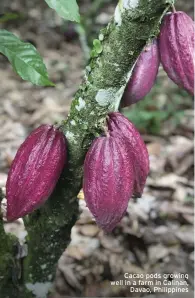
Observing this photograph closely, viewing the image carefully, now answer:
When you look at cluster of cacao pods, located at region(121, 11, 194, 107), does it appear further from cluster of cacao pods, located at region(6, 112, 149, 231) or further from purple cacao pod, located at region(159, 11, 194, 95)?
cluster of cacao pods, located at region(6, 112, 149, 231)

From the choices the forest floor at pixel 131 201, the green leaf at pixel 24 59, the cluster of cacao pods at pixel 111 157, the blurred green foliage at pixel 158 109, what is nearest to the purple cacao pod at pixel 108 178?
the cluster of cacao pods at pixel 111 157

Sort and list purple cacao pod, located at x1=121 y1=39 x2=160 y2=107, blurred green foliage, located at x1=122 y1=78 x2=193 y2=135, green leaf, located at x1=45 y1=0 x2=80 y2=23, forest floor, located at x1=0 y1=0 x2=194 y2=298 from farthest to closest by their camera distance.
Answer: blurred green foliage, located at x1=122 y1=78 x2=193 y2=135 → forest floor, located at x1=0 y1=0 x2=194 y2=298 → purple cacao pod, located at x1=121 y1=39 x2=160 y2=107 → green leaf, located at x1=45 y1=0 x2=80 y2=23

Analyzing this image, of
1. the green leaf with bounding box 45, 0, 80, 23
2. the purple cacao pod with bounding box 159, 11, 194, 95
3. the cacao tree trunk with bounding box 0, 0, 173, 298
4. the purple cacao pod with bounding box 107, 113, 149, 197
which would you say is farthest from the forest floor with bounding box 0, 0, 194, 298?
the green leaf with bounding box 45, 0, 80, 23

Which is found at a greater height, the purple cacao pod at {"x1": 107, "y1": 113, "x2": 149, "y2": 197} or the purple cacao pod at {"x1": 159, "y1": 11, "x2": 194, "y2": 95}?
the purple cacao pod at {"x1": 159, "y1": 11, "x2": 194, "y2": 95}

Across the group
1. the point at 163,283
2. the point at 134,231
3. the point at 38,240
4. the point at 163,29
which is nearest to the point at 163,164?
the point at 134,231

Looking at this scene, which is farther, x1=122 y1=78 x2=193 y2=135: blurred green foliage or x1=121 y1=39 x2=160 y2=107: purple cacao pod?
x1=122 y1=78 x2=193 y2=135: blurred green foliage

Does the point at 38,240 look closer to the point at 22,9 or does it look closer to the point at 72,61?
the point at 72,61
